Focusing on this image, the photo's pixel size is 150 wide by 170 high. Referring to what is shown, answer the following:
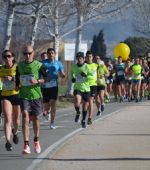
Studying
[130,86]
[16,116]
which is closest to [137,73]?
[130,86]

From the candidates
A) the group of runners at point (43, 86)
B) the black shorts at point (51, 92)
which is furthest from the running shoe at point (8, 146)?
the black shorts at point (51, 92)

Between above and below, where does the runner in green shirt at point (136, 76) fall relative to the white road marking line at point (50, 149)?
above

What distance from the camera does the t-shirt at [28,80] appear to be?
530 inches

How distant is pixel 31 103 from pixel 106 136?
331 cm

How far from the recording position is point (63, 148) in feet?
46.2

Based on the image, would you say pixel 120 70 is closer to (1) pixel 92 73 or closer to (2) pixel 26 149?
(1) pixel 92 73

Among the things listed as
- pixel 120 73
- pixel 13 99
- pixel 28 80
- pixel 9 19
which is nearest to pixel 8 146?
pixel 13 99

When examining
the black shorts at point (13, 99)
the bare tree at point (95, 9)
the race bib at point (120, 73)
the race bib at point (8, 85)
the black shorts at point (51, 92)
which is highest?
the bare tree at point (95, 9)

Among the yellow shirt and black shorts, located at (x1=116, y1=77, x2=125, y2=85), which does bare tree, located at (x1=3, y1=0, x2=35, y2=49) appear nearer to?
black shorts, located at (x1=116, y1=77, x2=125, y2=85)

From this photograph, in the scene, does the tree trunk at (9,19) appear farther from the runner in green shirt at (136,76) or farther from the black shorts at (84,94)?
the runner in green shirt at (136,76)

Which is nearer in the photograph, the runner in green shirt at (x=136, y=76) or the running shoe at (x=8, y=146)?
the running shoe at (x=8, y=146)

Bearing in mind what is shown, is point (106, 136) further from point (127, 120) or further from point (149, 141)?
point (127, 120)

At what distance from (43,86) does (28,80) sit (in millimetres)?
4580

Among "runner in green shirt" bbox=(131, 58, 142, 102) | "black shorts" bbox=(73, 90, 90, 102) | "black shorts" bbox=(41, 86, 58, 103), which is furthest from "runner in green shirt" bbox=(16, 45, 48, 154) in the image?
"runner in green shirt" bbox=(131, 58, 142, 102)
